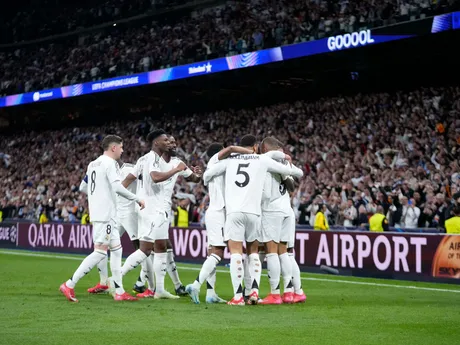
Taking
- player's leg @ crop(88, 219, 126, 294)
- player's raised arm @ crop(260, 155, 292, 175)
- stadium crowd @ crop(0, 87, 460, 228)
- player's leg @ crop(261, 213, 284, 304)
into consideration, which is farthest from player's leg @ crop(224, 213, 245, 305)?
stadium crowd @ crop(0, 87, 460, 228)

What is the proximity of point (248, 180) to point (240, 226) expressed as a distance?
639mm

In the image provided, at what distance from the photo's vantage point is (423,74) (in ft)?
89.4

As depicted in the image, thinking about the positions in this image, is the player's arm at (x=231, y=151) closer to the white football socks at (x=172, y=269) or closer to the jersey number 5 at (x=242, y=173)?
the jersey number 5 at (x=242, y=173)

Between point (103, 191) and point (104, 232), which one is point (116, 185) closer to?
point (103, 191)

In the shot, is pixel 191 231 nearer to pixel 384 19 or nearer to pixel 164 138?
pixel 384 19

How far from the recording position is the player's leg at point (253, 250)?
10629mm

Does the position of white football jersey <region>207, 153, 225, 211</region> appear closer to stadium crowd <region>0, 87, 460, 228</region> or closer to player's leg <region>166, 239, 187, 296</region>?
player's leg <region>166, 239, 187, 296</region>

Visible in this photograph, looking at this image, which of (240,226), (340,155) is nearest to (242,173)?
(240,226)

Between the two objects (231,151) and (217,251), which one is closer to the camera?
(231,151)

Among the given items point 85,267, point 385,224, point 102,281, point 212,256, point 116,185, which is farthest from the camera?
point 385,224

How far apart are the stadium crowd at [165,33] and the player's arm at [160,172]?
45.1ft

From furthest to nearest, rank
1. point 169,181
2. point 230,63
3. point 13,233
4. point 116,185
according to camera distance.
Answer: point 13,233 → point 230,63 → point 169,181 → point 116,185

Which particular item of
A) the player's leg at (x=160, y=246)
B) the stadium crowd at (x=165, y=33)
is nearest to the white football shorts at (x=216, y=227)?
the player's leg at (x=160, y=246)

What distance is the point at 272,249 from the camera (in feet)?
35.7
